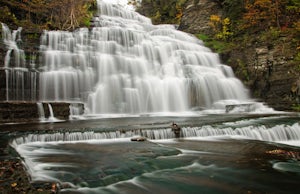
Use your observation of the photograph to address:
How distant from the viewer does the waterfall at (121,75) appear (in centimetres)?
1516

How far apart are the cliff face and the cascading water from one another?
88 centimetres

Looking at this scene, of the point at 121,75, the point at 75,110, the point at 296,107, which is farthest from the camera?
the point at 121,75

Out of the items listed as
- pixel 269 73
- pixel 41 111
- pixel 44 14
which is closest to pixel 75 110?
pixel 41 111

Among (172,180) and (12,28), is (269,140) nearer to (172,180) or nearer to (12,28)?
(172,180)

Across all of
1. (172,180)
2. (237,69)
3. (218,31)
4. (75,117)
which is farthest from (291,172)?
(218,31)

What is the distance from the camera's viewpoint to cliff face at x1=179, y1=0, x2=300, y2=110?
16.4m

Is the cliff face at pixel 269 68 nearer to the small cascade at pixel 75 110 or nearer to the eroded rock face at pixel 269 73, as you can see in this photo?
the eroded rock face at pixel 269 73

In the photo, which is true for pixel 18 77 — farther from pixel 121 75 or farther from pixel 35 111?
pixel 121 75

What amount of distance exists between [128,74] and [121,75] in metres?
0.60

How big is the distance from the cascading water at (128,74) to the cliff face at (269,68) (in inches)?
34.7

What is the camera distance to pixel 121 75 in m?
17.5

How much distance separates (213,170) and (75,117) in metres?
9.41

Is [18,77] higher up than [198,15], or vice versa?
[198,15]

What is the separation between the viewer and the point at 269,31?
20.3 metres
